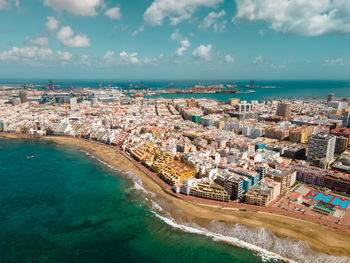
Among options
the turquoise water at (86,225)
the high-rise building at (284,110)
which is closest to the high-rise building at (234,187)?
the turquoise water at (86,225)

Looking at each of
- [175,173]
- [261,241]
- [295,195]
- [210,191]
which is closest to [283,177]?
[295,195]

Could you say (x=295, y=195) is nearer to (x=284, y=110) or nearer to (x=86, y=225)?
(x=86, y=225)

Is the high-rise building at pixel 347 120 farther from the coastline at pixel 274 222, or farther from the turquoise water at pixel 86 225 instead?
the turquoise water at pixel 86 225

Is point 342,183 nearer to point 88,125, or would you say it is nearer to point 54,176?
point 54,176

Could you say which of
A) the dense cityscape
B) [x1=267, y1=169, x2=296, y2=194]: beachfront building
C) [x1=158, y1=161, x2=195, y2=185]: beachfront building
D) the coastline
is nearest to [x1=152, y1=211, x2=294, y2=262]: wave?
the coastline

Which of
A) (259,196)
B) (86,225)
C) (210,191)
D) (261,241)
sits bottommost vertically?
(86,225)
